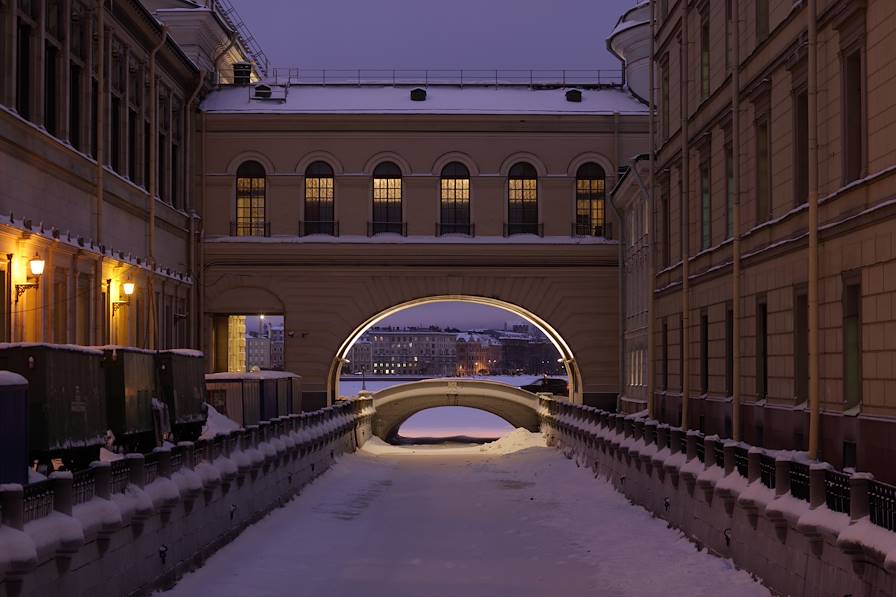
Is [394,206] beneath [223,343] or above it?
above

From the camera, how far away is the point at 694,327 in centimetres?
3238

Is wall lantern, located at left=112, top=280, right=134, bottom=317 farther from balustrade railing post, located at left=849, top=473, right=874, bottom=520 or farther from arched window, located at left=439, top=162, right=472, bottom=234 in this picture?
balustrade railing post, located at left=849, top=473, right=874, bottom=520

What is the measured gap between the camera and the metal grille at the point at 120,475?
663 inches

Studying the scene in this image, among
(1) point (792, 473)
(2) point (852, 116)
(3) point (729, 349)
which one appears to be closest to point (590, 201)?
(3) point (729, 349)

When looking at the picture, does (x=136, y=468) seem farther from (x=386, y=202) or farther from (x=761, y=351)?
(x=386, y=202)

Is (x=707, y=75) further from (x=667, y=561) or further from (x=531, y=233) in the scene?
(x=531, y=233)

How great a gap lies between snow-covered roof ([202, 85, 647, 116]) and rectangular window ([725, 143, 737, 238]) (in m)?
22.6

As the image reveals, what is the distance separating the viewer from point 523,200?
52188 millimetres

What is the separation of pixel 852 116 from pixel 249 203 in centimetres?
3450

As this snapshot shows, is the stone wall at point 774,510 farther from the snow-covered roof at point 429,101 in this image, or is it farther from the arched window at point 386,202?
the snow-covered roof at point 429,101

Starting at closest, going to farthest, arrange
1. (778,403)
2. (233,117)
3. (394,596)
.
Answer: (394,596) → (778,403) → (233,117)

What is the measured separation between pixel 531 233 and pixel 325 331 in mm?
8937

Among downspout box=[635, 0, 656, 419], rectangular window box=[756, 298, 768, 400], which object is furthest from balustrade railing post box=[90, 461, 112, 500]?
downspout box=[635, 0, 656, 419]

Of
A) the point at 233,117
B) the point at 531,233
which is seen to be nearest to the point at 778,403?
the point at 531,233
